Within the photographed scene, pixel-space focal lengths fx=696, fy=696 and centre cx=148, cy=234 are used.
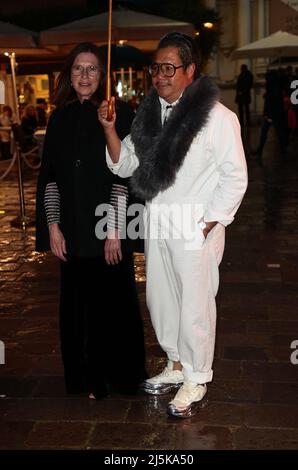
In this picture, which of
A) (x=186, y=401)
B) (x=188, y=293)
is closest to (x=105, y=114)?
(x=188, y=293)

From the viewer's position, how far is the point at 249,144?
17891mm

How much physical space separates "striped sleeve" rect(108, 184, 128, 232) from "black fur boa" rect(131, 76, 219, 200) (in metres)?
0.08

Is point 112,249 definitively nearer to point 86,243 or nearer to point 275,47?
point 86,243

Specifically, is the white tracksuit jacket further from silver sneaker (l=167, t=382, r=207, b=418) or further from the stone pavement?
the stone pavement

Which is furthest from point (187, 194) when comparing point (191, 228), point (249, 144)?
point (249, 144)

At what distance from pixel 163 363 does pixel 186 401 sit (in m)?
0.75

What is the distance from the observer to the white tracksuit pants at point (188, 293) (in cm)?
349

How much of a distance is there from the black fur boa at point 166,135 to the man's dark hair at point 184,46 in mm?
104

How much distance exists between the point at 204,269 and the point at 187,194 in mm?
387

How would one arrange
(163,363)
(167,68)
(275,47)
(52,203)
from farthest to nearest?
(275,47), (163,363), (52,203), (167,68)

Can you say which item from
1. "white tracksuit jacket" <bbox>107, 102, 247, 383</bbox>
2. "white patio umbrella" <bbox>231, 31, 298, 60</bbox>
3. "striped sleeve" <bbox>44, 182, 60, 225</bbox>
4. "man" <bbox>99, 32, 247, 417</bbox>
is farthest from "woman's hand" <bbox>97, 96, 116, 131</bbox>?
"white patio umbrella" <bbox>231, 31, 298, 60</bbox>

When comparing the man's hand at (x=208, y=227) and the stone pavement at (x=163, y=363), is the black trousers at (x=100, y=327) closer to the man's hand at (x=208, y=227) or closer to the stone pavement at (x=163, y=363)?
the stone pavement at (x=163, y=363)

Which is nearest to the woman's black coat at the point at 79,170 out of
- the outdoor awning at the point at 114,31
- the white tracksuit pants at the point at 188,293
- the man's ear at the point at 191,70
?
the white tracksuit pants at the point at 188,293

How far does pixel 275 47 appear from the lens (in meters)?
17.4
